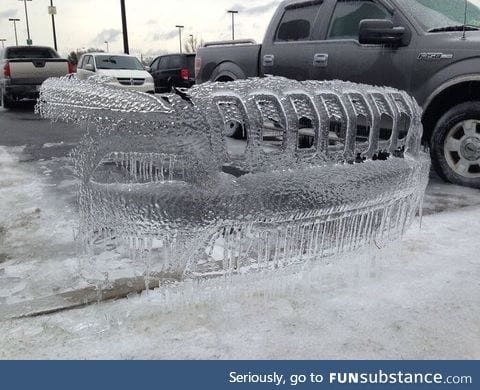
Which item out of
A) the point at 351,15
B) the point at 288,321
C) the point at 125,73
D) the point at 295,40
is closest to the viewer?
the point at 288,321

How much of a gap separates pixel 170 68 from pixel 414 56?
1501 cm

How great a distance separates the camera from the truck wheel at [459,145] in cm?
428

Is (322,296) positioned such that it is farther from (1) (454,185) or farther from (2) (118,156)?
(1) (454,185)

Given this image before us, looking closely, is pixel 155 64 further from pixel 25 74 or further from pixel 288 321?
pixel 288 321

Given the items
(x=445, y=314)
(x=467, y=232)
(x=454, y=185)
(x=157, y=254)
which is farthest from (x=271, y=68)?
(x=445, y=314)

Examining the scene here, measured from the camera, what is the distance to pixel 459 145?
4.36 m

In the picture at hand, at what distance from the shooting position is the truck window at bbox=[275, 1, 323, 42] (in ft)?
18.0

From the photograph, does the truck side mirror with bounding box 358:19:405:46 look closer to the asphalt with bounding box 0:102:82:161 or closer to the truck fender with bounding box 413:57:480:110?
the truck fender with bounding box 413:57:480:110

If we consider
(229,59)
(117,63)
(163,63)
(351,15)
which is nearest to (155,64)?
(163,63)

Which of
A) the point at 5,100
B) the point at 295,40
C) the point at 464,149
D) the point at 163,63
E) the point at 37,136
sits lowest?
the point at 37,136

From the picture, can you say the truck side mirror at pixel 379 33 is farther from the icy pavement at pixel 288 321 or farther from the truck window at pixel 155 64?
the truck window at pixel 155 64

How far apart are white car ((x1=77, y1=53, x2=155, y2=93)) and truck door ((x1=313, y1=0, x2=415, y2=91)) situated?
915 cm

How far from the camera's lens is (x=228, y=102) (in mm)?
1985

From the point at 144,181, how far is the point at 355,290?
3.81 ft
